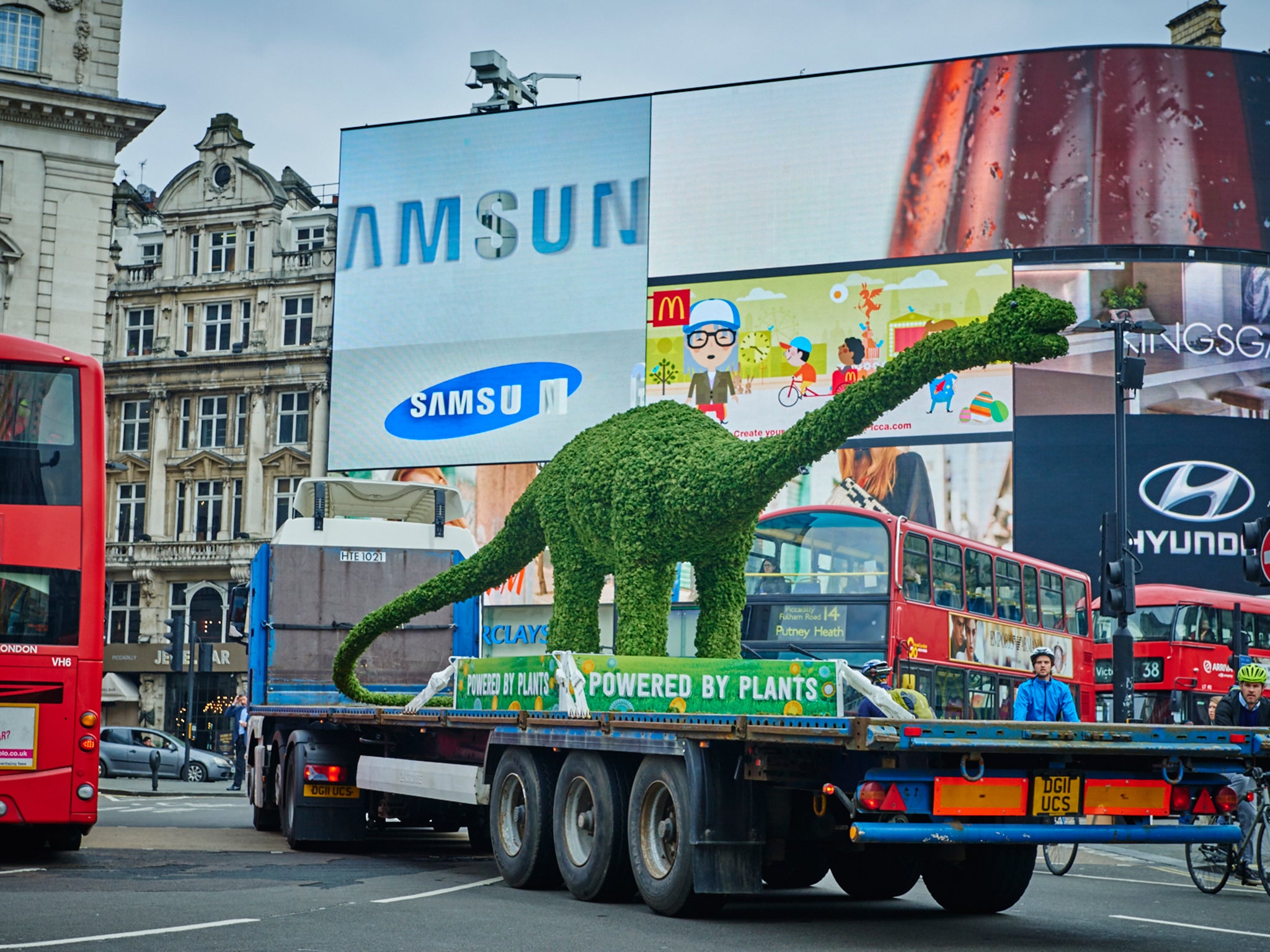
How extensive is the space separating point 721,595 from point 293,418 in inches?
1542

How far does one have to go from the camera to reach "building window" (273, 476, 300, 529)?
51.3m

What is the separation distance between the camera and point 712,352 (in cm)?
4175

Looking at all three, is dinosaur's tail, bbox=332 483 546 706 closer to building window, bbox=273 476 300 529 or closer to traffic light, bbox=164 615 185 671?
traffic light, bbox=164 615 185 671

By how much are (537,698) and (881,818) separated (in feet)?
13.0

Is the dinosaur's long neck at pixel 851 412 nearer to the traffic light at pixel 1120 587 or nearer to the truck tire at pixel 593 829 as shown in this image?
the truck tire at pixel 593 829

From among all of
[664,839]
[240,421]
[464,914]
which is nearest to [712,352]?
[240,421]

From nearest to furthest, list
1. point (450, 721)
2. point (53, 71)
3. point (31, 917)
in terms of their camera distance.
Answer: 1. point (31, 917)
2. point (450, 721)
3. point (53, 71)

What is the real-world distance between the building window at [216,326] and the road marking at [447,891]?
136ft

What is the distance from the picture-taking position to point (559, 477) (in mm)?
14859

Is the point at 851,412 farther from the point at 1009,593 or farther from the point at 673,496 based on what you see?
the point at 1009,593

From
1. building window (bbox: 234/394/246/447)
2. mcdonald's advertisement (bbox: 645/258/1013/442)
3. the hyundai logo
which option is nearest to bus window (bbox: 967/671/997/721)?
mcdonald's advertisement (bbox: 645/258/1013/442)

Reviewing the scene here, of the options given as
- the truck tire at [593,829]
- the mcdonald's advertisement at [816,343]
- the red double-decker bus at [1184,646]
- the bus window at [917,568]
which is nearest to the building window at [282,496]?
the mcdonald's advertisement at [816,343]

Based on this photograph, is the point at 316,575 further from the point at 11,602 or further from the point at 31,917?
the point at 31,917

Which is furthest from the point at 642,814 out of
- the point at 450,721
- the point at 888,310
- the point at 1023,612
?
the point at 888,310
